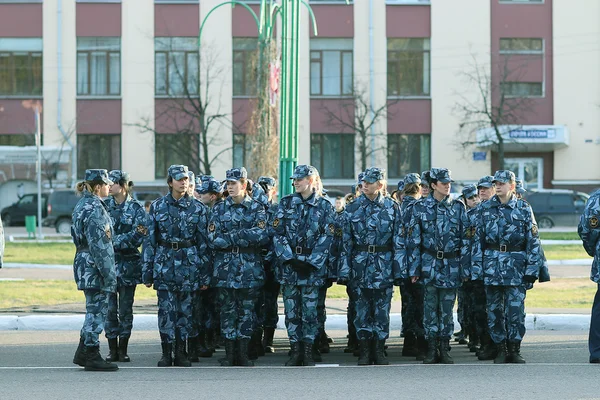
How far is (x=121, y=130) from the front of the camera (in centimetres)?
4944

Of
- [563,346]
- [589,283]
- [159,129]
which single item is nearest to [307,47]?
[159,129]

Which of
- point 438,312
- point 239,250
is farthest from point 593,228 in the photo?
point 239,250

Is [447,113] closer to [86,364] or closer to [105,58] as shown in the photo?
[105,58]

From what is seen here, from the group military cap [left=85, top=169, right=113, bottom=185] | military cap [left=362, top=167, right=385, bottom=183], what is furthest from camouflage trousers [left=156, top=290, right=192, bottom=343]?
military cap [left=362, top=167, right=385, bottom=183]

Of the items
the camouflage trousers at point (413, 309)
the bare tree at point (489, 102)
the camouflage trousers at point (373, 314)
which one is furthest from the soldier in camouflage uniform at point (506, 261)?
the bare tree at point (489, 102)

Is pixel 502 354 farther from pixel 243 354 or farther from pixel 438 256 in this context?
pixel 243 354

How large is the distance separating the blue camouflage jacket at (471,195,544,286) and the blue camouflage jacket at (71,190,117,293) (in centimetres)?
408

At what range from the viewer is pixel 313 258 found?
11945mm

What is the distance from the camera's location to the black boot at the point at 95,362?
1152 centimetres

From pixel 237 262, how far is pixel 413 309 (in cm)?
246

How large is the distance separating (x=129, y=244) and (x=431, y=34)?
38.9 metres

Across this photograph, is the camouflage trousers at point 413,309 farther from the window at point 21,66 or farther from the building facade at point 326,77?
the window at point 21,66

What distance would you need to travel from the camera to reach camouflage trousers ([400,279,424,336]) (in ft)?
42.8

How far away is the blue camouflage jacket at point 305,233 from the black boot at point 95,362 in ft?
6.90
